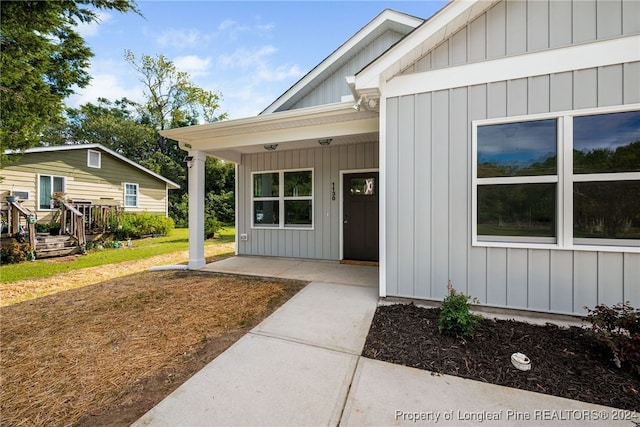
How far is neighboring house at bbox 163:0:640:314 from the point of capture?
109 inches

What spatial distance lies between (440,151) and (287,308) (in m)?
2.81

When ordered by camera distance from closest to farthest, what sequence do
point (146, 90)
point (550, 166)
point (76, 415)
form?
1. point (76, 415)
2. point (550, 166)
3. point (146, 90)

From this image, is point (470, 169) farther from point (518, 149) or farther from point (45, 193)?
point (45, 193)

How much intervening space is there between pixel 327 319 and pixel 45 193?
11.8m

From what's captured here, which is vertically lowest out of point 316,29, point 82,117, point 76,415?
point 76,415

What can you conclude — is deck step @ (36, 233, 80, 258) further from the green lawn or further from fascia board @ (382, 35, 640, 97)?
fascia board @ (382, 35, 640, 97)

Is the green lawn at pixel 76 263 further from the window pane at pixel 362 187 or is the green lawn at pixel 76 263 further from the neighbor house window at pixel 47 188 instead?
Answer: the window pane at pixel 362 187

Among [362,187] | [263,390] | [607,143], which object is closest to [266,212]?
[362,187]

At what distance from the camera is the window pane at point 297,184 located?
642 cm

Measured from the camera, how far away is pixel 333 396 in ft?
5.99

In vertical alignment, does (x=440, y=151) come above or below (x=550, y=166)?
above

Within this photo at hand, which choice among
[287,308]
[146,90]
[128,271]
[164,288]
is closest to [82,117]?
[146,90]

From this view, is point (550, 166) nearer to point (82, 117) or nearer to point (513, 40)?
point (513, 40)

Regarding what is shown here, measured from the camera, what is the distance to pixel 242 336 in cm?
271
